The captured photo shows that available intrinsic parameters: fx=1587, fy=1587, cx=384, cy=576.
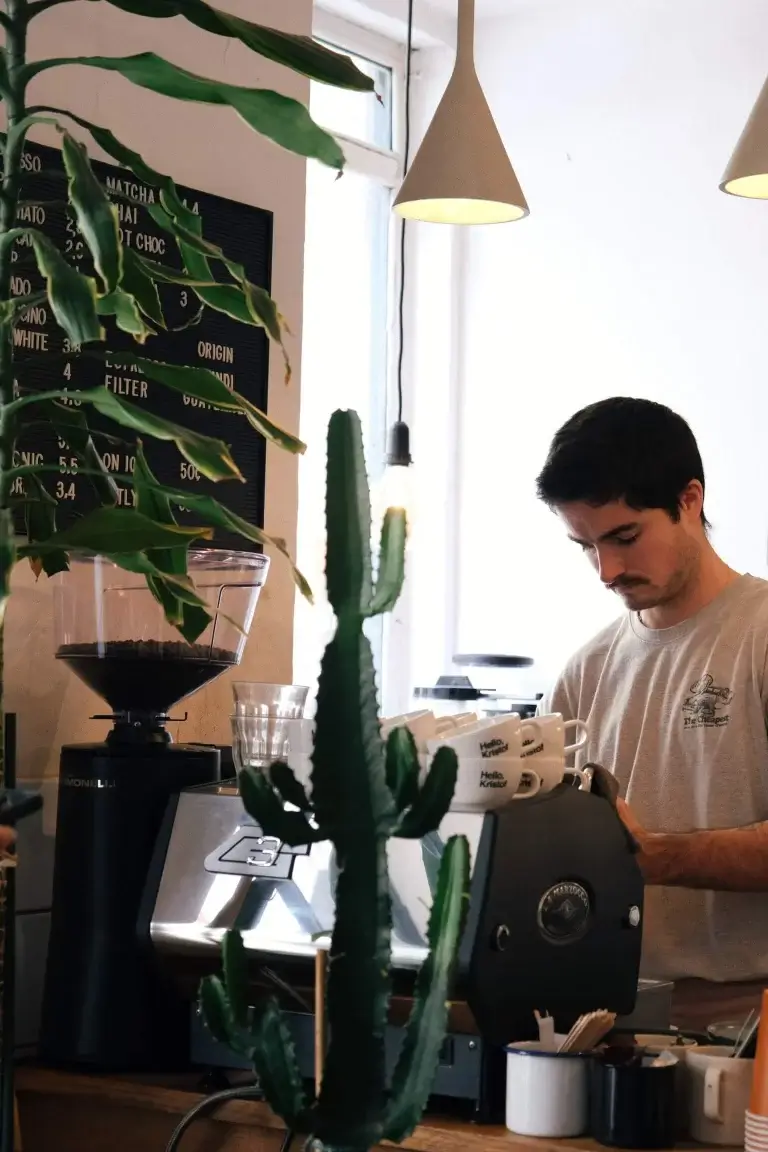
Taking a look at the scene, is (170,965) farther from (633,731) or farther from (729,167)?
(729,167)

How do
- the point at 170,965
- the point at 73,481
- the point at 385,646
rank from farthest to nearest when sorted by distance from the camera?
the point at 385,646 < the point at 73,481 < the point at 170,965

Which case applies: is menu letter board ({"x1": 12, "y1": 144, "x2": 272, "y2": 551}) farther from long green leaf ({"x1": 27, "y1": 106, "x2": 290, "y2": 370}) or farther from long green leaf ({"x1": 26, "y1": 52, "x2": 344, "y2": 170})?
long green leaf ({"x1": 26, "y1": 52, "x2": 344, "y2": 170})

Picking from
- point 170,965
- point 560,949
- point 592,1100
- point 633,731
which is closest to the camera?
point 592,1100

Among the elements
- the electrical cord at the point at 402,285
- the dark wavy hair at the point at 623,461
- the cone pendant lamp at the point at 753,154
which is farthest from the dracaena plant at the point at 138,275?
the electrical cord at the point at 402,285

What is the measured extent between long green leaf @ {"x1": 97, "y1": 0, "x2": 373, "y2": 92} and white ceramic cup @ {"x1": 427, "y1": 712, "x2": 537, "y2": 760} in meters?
0.66

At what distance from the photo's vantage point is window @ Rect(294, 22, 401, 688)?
Answer: 167 inches

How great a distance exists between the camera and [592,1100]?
1578 mm

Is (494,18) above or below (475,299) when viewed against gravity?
above

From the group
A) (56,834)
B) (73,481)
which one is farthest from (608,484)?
(56,834)

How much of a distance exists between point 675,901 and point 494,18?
2839 mm

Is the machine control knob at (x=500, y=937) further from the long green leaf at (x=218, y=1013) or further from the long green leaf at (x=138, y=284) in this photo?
the long green leaf at (x=138, y=284)

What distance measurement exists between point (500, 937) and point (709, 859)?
60 centimetres

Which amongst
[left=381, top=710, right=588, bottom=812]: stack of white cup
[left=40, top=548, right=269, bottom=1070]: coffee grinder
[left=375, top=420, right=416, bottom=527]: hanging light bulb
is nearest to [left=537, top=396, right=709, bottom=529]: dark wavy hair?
[left=40, top=548, right=269, bottom=1070]: coffee grinder

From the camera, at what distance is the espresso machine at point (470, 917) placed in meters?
1.65
